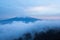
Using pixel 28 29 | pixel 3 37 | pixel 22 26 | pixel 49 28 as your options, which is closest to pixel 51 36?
pixel 49 28

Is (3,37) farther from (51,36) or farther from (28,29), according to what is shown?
(51,36)

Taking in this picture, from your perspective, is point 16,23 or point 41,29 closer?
point 41,29

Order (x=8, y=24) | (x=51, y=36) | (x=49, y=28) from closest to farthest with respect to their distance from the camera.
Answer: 1. (x=51, y=36)
2. (x=49, y=28)
3. (x=8, y=24)

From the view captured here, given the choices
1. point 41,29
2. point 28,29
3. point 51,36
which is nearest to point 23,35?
point 28,29

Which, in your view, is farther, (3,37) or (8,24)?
(8,24)

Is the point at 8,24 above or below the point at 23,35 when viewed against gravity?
above

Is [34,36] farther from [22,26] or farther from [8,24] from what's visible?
[8,24]

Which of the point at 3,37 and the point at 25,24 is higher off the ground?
the point at 25,24

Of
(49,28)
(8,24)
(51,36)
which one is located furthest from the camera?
(8,24)
